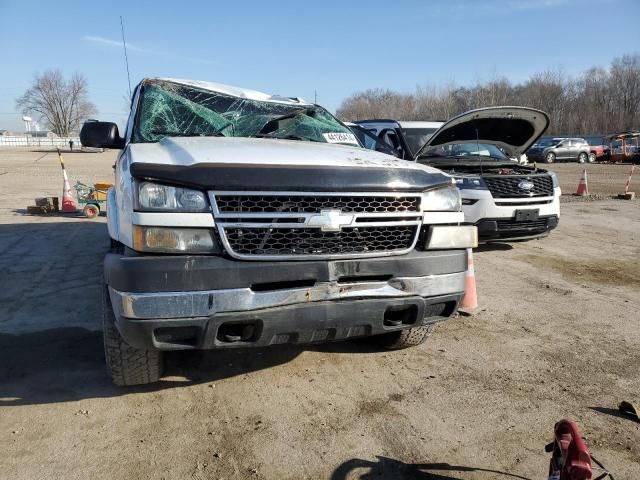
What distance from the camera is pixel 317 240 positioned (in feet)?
8.69

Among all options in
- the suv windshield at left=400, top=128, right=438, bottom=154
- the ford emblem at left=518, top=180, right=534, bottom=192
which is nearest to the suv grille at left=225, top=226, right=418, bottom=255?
the ford emblem at left=518, top=180, right=534, bottom=192

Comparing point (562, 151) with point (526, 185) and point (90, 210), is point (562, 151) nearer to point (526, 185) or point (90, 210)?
point (526, 185)

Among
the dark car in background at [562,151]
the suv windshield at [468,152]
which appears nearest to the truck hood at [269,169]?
the suv windshield at [468,152]

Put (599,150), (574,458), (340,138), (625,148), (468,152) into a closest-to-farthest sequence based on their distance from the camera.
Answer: (574,458), (340,138), (468,152), (625,148), (599,150)

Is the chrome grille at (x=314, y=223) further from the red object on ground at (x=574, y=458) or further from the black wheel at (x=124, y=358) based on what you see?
the red object on ground at (x=574, y=458)

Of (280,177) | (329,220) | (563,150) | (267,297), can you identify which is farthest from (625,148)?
(267,297)

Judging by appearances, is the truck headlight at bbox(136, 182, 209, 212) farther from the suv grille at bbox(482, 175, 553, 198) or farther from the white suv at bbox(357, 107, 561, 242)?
the suv grille at bbox(482, 175, 553, 198)

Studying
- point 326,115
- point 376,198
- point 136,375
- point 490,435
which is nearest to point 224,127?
point 326,115

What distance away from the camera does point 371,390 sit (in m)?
3.20

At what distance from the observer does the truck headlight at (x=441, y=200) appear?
9.50ft

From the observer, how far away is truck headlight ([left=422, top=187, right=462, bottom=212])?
2.90 meters

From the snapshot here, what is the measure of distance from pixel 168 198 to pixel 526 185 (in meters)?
5.84

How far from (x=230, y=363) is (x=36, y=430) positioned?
1235 mm

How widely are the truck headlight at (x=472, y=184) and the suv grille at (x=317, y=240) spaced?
4.30 m
